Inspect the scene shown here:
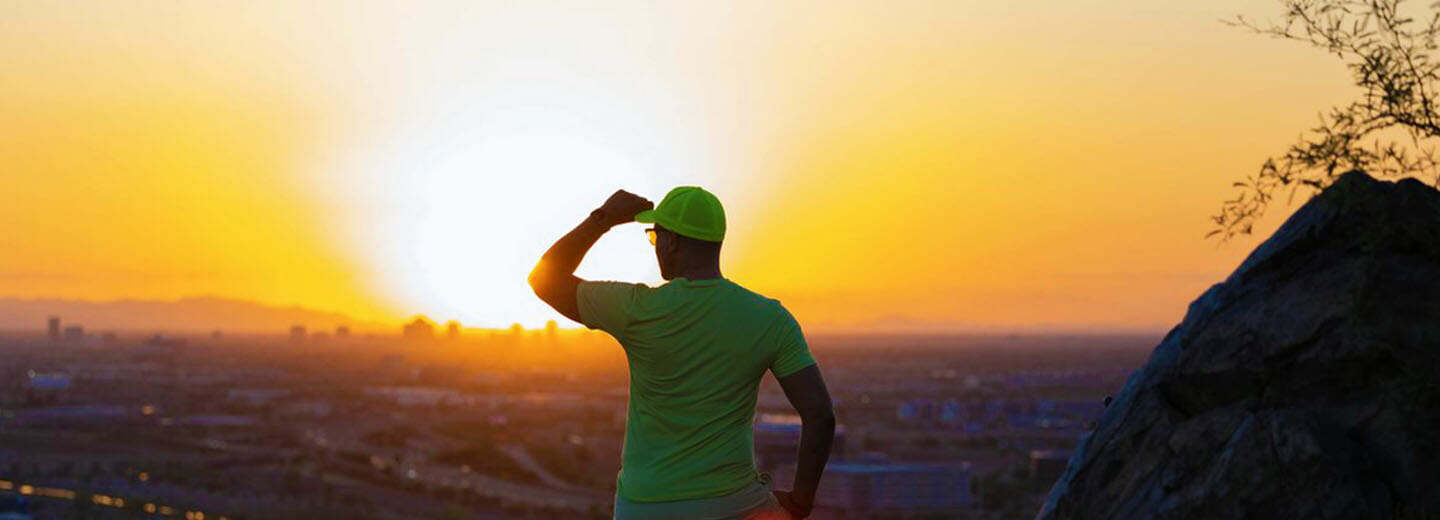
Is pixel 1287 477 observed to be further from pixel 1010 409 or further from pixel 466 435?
pixel 1010 409

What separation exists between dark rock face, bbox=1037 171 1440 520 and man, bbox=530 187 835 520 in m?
2.43

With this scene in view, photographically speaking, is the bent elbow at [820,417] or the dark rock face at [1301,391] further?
the dark rock face at [1301,391]

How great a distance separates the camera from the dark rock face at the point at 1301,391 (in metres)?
7.57

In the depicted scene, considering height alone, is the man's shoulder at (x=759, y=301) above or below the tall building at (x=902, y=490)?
above

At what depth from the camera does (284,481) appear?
111875 mm

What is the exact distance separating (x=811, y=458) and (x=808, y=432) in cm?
11

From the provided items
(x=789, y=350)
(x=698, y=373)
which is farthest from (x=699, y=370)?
(x=789, y=350)

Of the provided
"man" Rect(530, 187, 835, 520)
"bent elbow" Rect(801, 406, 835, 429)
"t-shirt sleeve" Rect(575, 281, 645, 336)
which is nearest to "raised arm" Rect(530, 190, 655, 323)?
"t-shirt sleeve" Rect(575, 281, 645, 336)

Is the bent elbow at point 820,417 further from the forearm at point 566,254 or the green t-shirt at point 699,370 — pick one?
the forearm at point 566,254

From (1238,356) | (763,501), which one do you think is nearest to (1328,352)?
(1238,356)

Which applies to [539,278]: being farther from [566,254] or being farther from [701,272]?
[701,272]

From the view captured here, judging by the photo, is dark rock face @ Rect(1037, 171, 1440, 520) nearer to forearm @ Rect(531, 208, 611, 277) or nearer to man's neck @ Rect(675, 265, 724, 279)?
man's neck @ Rect(675, 265, 724, 279)

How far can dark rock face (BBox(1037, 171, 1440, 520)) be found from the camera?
757 centimetres

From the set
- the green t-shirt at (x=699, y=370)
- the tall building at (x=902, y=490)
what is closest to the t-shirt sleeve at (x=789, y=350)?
the green t-shirt at (x=699, y=370)
